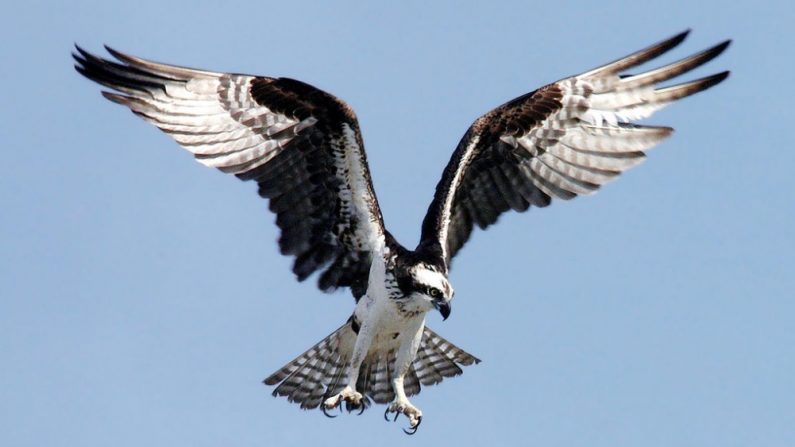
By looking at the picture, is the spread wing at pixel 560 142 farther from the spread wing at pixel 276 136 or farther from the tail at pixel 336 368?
the spread wing at pixel 276 136

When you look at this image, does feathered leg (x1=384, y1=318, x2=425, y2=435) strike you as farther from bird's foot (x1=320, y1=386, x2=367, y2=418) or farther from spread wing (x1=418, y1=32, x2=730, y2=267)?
spread wing (x1=418, y1=32, x2=730, y2=267)

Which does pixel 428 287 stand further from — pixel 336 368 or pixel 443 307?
pixel 336 368

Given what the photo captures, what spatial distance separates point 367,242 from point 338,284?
506 mm

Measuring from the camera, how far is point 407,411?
1414cm

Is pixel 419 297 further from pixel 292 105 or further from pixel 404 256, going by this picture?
pixel 292 105

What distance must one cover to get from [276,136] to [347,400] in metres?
2.35

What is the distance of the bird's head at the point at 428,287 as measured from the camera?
13.5 meters

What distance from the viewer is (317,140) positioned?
559 inches

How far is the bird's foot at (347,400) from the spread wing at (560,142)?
5.24 ft

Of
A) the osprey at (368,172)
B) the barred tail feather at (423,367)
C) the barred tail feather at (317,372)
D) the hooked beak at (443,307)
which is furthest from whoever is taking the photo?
the barred tail feather at (317,372)

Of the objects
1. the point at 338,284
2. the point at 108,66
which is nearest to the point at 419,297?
the point at 338,284

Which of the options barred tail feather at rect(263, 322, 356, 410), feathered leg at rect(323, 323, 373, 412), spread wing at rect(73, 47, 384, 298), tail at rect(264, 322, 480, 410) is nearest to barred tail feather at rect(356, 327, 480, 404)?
tail at rect(264, 322, 480, 410)

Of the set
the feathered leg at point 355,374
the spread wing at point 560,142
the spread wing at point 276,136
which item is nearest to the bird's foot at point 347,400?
the feathered leg at point 355,374

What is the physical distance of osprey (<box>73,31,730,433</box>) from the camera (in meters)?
14.0
